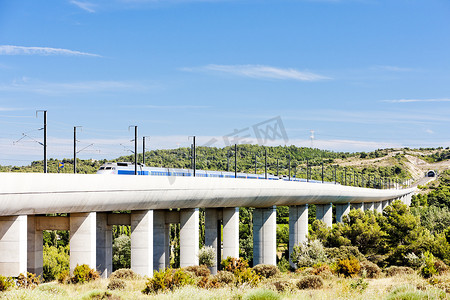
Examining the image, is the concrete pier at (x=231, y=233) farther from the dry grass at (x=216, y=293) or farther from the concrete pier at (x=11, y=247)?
the concrete pier at (x=11, y=247)

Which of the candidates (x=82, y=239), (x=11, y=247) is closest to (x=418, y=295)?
(x=11, y=247)

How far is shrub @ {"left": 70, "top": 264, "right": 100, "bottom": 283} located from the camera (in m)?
28.0

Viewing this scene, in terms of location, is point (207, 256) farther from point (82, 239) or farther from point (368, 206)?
point (368, 206)

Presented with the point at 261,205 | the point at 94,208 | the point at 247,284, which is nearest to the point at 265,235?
the point at 261,205

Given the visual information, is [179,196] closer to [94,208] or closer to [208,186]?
[208,186]

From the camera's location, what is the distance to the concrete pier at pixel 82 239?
30.2 meters

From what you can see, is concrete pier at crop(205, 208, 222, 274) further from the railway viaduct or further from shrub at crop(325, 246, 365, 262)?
shrub at crop(325, 246, 365, 262)

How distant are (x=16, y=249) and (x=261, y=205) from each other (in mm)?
29027

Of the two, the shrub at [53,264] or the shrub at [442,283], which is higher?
the shrub at [442,283]

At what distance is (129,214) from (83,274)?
10.3 m

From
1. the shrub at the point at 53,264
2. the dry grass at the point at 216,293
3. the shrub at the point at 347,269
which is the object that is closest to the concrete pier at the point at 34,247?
the dry grass at the point at 216,293

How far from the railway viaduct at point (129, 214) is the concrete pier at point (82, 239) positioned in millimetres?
51

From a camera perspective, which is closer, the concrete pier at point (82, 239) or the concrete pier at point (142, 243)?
the concrete pier at point (82, 239)

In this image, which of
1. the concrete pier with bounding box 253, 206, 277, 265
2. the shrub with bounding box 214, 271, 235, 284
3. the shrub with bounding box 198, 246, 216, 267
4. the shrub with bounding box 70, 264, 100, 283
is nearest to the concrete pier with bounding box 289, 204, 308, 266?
the concrete pier with bounding box 253, 206, 277, 265
